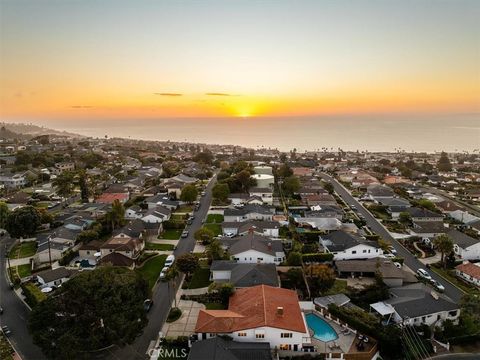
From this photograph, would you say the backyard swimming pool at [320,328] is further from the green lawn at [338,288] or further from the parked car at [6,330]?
the parked car at [6,330]

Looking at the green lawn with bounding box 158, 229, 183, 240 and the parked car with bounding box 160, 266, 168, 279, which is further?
the green lawn with bounding box 158, 229, 183, 240

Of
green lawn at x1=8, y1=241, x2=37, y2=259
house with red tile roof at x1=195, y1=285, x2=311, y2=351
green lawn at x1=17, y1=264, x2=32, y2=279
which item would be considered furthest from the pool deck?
green lawn at x1=8, y1=241, x2=37, y2=259

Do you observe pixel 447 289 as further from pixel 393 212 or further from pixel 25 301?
pixel 25 301

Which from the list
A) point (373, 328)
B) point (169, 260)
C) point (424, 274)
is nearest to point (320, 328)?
point (373, 328)

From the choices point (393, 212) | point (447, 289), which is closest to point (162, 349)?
point (447, 289)

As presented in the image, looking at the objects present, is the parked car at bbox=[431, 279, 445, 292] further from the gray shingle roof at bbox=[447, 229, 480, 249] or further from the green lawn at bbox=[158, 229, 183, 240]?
the green lawn at bbox=[158, 229, 183, 240]

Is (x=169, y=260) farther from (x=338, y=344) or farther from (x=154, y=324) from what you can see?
(x=338, y=344)

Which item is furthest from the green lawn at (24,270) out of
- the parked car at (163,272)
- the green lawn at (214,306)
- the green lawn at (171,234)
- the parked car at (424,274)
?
the parked car at (424,274)
